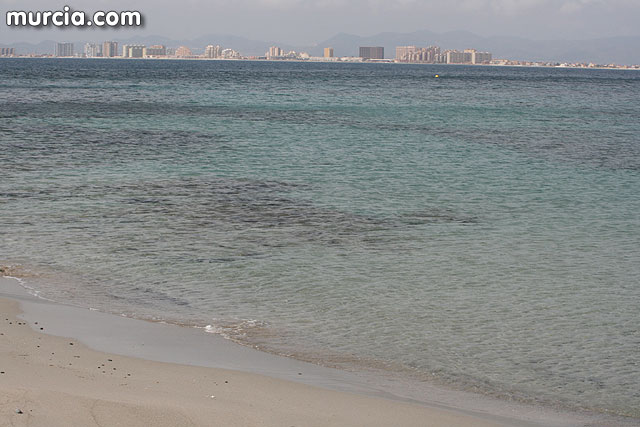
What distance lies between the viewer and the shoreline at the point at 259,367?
729cm

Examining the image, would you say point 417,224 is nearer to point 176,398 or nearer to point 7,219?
point 7,219

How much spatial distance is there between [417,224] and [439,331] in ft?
22.1

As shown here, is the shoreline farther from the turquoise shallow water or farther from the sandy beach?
the turquoise shallow water

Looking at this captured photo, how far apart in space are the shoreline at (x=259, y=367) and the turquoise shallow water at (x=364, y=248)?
38cm

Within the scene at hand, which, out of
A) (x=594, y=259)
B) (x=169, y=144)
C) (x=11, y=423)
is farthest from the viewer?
(x=169, y=144)

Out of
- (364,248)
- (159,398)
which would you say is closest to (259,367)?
(159,398)

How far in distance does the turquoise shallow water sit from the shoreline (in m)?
0.38

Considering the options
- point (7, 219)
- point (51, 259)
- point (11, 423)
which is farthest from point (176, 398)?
point (7, 219)

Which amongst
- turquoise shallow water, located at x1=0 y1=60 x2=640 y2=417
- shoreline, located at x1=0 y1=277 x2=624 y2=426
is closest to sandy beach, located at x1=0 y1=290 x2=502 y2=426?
shoreline, located at x1=0 y1=277 x2=624 y2=426

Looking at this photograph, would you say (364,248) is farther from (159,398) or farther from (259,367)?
(159,398)

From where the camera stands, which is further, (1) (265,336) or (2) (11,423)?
(1) (265,336)

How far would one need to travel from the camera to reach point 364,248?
1414 cm

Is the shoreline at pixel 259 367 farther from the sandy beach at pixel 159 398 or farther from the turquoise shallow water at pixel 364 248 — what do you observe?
the turquoise shallow water at pixel 364 248

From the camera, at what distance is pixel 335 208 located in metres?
18.2
